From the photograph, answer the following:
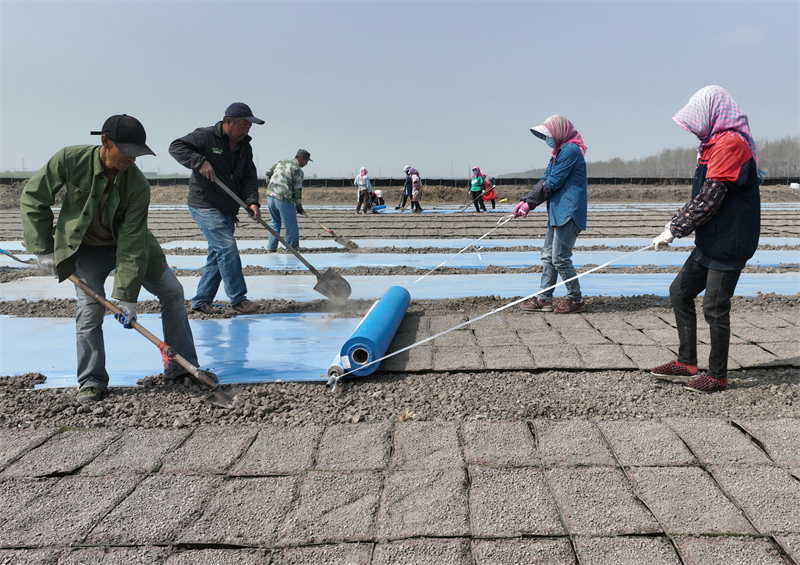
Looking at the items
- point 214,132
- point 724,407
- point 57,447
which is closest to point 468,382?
point 724,407

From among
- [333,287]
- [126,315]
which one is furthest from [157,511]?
[333,287]

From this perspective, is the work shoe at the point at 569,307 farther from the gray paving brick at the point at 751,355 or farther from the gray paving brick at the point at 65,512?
the gray paving brick at the point at 65,512

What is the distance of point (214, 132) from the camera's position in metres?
5.05

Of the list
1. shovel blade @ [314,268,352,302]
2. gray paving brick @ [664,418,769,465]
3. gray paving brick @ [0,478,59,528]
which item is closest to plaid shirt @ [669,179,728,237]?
gray paving brick @ [664,418,769,465]

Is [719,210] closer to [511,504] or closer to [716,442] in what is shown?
[716,442]

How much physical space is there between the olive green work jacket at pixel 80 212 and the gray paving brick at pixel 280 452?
45.1 inches

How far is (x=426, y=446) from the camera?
2617 millimetres

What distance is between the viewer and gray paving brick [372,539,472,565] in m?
1.87

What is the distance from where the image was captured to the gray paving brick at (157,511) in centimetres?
202

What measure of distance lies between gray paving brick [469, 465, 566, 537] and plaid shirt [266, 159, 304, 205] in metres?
6.43

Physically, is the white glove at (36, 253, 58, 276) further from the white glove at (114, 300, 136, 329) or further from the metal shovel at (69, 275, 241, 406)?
the white glove at (114, 300, 136, 329)

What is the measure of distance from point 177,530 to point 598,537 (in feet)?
4.81

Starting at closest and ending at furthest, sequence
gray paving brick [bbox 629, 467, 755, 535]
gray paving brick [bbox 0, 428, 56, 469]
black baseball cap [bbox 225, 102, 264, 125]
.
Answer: gray paving brick [bbox 629, 467, 755, 535] → gray paving brick [bbox 0, 428, 56, 469] → black baseball cap [bbox 225, 102, 264, 125]

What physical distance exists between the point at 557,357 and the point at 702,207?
1282mm
